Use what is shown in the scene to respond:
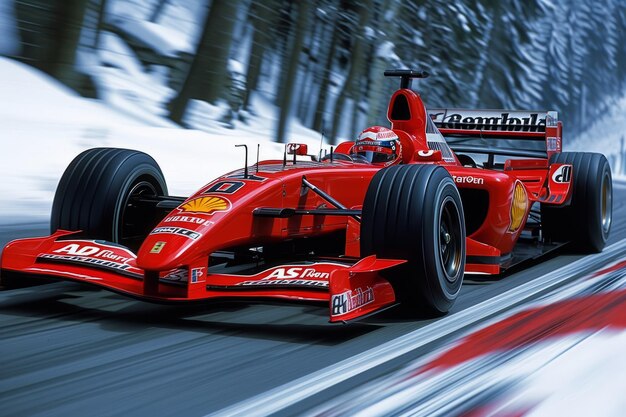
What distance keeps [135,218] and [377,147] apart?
5.93ft

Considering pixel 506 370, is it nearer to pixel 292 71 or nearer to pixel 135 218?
pixel 135 218

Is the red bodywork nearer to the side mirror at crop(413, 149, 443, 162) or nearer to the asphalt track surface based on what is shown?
the asphalt track surface

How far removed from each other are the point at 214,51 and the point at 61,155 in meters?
5.30

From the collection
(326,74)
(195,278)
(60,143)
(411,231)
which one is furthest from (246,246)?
(326,74)

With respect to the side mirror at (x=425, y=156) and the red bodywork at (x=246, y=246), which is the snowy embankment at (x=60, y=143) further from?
the side mirror at (x=425, y=156)

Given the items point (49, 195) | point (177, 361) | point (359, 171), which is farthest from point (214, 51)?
point (177, 361)

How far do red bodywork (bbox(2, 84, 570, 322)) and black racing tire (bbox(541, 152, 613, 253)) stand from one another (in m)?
1.75

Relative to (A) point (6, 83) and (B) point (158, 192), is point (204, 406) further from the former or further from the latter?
(A) point (6, 83)

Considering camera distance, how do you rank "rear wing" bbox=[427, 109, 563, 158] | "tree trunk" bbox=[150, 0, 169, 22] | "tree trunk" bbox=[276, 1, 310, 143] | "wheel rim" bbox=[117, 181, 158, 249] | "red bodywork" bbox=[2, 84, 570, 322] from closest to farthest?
"red bodywork" bbox=[2, 84, 570, 322] → "wheel rim" bbox=[117, 181, 158, 249] → "rear wing" bbox=[427, 109, 563, 158] → "tree trunk" bbox=[276, 1, 310, 143] → "tree trunk" bbox=[150, 0, 169, 22]

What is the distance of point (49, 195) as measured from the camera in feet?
29.3

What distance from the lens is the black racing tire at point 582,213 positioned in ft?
24.5

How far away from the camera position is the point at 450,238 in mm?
4969

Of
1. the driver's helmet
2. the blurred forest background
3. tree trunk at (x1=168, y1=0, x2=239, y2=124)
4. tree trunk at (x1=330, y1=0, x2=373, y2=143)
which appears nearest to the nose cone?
the driver's helmet

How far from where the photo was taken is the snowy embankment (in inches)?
353
